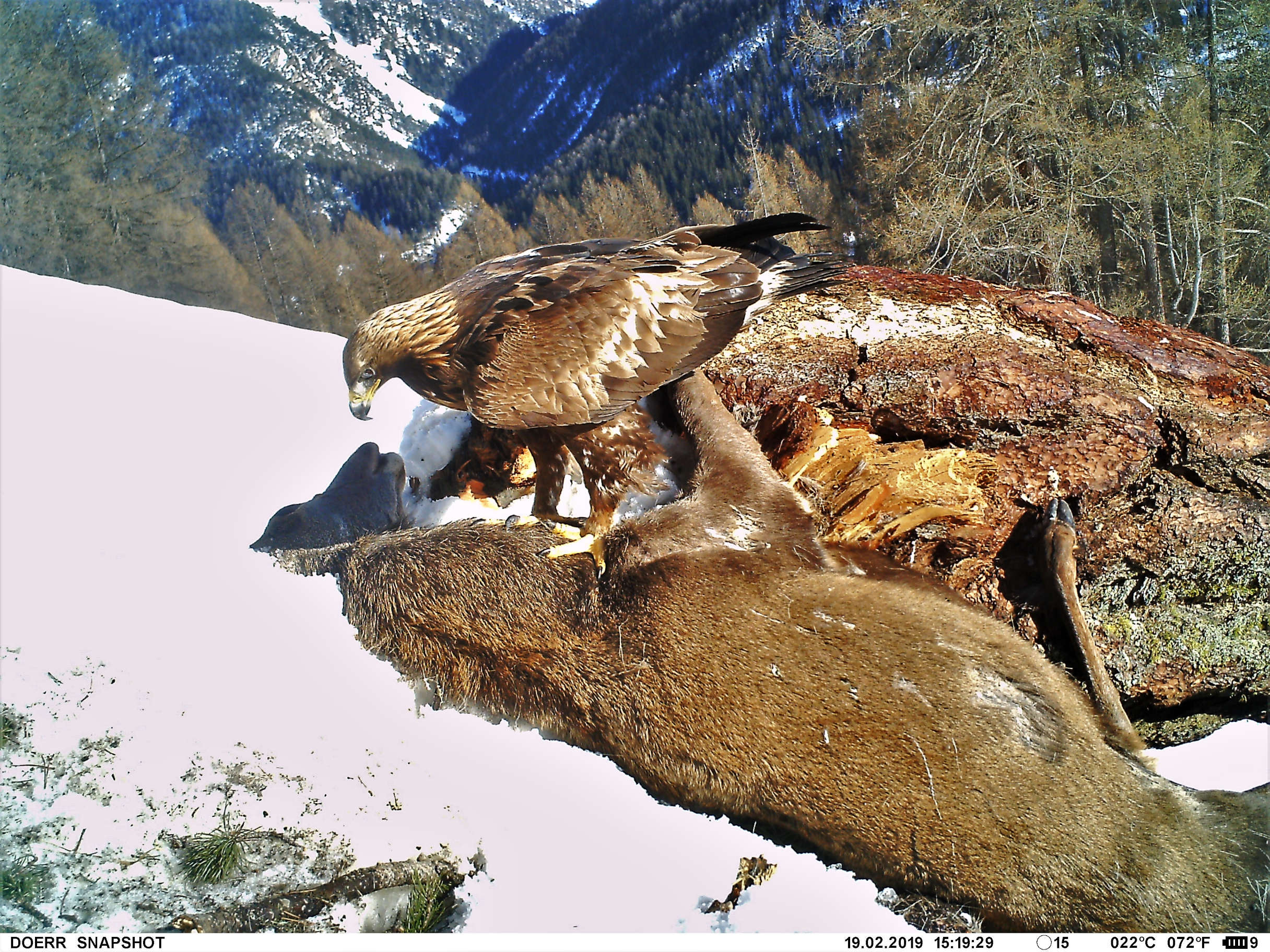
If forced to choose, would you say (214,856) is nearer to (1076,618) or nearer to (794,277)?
(794,277)

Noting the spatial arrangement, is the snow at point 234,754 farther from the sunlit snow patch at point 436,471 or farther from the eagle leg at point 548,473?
the eagle leg at point 548,473

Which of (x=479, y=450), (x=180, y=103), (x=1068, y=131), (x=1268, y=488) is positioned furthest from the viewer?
(x=180, y=103)

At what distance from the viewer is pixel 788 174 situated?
42.5ft

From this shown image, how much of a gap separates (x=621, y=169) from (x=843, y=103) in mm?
10171

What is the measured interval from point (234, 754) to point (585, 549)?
1.24 metres

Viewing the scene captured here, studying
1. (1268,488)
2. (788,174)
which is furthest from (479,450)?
(788,174)

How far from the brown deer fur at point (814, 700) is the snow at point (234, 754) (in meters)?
0.15

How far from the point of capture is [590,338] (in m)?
2.38

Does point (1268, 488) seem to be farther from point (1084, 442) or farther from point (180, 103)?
point (180, 103)

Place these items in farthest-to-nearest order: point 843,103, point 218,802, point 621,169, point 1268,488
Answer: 1. point 621,169
2. point 843,103
3. point 1268,488
4. point 218,802

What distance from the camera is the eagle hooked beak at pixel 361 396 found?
252 cm

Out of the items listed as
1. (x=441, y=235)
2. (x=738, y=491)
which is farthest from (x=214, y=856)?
(x=441, y=235)

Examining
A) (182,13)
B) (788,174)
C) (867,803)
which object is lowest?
(867,803)

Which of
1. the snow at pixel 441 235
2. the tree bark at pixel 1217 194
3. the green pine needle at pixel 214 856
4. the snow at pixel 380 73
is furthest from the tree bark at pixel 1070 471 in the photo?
the snow at pixel 380 73
